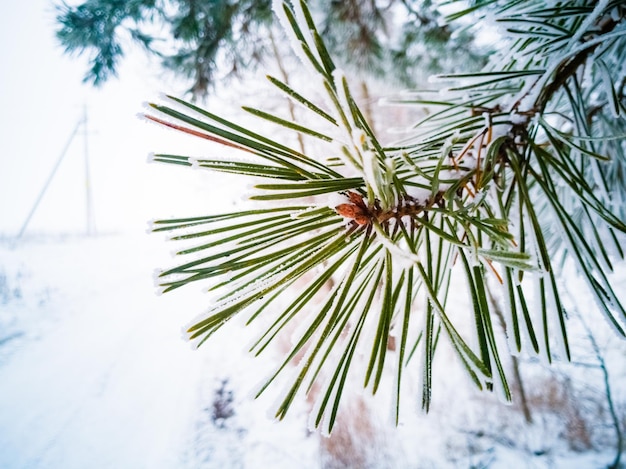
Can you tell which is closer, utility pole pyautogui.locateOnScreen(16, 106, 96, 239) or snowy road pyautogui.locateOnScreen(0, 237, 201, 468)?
snowy road pyautogui.locateOnScreen(0, 237, 201, 468)

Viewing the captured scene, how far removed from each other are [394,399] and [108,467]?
2691 mm

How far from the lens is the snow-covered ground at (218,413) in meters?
2.00

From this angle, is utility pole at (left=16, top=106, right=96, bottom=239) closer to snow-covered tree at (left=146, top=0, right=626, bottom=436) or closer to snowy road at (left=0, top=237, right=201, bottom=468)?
snowy road at (left=0, top=237, right=201, bottom=468)

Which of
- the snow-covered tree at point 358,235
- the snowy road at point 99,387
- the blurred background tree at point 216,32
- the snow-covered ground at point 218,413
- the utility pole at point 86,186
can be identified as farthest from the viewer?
the utility pole at point 86,186

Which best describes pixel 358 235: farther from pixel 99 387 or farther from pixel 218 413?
pixel 99 387

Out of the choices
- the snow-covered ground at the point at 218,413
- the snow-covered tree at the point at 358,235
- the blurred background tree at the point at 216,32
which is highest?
the blurred background tree at the point at 216,32

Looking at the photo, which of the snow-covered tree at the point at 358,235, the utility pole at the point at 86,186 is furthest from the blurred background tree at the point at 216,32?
the utility pole at the point at 86,186

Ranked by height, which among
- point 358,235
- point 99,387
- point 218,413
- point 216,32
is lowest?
point 218,413

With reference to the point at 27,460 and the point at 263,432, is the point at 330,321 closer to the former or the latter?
the point at 263,432

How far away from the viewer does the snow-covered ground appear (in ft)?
6.56

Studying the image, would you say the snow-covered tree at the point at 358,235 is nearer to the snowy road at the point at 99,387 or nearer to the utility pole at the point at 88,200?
the snowy road at the point at 99,387

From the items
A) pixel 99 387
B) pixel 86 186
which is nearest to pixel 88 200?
pixel 86 186

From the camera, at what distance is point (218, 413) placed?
8.58 feet

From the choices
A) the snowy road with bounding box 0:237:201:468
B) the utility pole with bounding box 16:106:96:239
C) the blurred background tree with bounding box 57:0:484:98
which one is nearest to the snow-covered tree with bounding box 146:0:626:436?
the blurred background tree with bounding box 57:0:484:98
